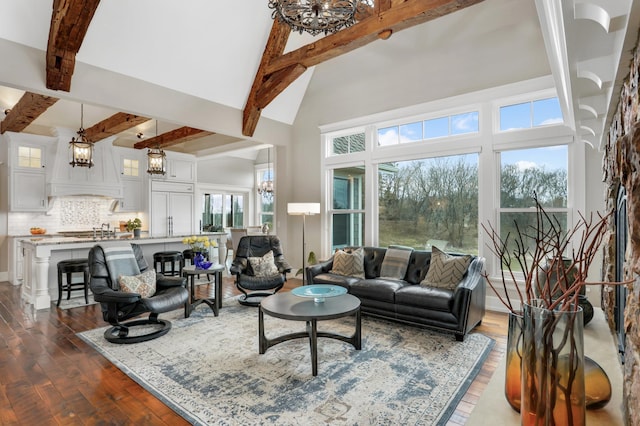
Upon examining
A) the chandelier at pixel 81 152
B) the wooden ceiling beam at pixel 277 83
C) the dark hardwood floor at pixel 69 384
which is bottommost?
the dark hardwood floor at pixel 69 384

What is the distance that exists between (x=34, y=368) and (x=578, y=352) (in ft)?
12.7

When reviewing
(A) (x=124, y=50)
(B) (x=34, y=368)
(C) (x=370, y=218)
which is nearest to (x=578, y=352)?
(B) (x=34, y=368)

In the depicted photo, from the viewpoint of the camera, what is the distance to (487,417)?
1.34m

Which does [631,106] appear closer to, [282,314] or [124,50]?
[282,314]

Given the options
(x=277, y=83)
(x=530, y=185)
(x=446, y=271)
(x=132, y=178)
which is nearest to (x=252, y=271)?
(x=446, y=271)

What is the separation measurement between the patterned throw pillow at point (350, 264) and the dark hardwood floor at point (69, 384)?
1.65 meters

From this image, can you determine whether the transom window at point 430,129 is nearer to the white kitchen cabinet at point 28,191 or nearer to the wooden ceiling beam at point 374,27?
the wooden ceiling beam at point 374,27

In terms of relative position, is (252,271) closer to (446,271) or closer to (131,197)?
(446,271)

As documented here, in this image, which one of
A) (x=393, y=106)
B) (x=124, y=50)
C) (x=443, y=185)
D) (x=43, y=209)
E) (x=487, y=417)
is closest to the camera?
(x=487, y=417)

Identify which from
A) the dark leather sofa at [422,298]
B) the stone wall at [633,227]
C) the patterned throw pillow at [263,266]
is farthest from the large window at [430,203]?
the stone wall at [633,227]

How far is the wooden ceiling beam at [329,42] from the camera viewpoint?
3707 millimetres

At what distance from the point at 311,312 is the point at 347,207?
11.7 ft

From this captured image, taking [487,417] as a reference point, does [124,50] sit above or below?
above

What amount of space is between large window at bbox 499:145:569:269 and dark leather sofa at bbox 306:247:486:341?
3.21 ft
